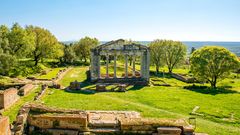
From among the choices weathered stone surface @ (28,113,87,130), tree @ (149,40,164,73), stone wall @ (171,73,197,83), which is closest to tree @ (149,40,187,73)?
tree @ (149,40,164,73)

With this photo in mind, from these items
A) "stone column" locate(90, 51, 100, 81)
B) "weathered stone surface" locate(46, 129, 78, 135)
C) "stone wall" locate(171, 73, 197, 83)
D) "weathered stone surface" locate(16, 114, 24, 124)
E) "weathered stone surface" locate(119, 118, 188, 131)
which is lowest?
"stone wall" locate(171, 73, 197, 83)

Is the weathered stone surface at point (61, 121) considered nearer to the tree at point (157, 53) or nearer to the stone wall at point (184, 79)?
the stone wall at point (184, 79)

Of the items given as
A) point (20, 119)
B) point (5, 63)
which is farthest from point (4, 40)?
point (20, 119)

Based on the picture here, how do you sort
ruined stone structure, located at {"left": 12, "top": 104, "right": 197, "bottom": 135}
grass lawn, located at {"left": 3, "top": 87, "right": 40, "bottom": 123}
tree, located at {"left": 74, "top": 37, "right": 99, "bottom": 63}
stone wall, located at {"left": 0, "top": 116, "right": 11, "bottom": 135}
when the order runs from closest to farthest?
1. stone wall, located at {"left": 0, "top": 116, "right": 11, "bottom": 135}
2. ruined stone structure, located at {"left": 12, "top": 104, "right": 197, "bottom": 135}
3. grass lawn, located at {"left": 3, "top": 87, "right": 40, "bottom": 123}
4. tree, located at {"left": 74, "top": 37, "right": 99, "bottom": 63}

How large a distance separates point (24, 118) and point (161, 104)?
1562 cm

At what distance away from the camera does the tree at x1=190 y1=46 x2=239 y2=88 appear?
42594 mm

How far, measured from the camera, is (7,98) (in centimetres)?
2573

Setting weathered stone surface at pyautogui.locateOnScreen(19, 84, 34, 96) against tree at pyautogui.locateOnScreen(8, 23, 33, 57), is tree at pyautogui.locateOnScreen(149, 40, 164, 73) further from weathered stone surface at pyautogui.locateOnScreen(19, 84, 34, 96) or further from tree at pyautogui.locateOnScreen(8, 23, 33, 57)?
weathered stone surface at pyautogui.locateOnScreen(19, 84, 34, 96)

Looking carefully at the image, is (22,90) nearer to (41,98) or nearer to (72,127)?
(41,98)

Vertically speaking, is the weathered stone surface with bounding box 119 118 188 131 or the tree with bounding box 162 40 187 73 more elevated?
the tree with bounding box 162 40 187 73

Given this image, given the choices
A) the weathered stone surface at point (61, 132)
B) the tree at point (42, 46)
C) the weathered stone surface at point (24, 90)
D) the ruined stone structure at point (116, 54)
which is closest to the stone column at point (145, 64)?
the ruined stone structure at point (116, 54)

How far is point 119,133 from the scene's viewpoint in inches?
633

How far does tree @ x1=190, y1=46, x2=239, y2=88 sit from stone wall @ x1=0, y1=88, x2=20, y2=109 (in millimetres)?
29346

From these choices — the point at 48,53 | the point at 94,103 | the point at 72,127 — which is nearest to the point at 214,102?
the point at 94,103
